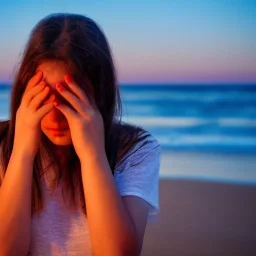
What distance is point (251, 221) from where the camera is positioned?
3434 millimetres

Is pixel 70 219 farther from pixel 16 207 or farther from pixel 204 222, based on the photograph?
pixel 204 222

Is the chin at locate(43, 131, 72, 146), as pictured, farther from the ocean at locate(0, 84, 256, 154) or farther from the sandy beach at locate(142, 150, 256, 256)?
the ocean at locate(0, 84, 256, 154)

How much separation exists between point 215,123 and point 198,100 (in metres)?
3.90

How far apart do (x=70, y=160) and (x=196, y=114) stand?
10724mm

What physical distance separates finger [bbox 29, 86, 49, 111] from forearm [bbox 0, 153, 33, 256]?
17 cm

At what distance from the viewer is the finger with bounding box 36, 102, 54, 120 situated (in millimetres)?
1444

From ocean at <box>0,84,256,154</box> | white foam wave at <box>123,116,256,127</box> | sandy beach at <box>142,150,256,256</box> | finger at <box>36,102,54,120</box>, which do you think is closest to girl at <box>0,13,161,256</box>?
finger at <box>36,102,54,120</box>

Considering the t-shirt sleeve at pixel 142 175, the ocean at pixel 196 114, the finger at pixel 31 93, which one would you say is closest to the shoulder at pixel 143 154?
the t-shirt sleeve at pixel 142 175

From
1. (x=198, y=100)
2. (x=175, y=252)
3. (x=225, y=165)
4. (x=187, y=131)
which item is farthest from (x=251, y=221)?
(x=198, y=100)

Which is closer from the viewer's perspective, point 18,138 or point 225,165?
point 18,138

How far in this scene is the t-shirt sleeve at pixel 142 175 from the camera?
1531mm

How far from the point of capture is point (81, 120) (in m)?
1.45

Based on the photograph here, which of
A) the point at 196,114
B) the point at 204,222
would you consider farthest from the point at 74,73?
the point at 196,114

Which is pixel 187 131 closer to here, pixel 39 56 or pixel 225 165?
pixel 225 165
